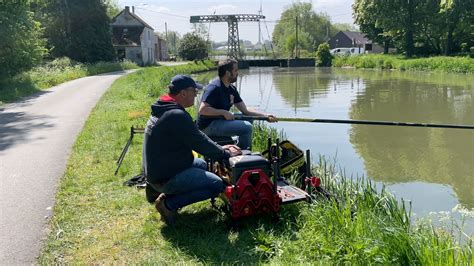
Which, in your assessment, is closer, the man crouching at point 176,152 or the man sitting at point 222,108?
the man crouching at point 176,152

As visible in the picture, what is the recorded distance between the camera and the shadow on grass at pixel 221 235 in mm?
4047

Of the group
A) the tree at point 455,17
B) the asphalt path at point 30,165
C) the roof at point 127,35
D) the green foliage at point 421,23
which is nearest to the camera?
the asphalt path at point 30,165

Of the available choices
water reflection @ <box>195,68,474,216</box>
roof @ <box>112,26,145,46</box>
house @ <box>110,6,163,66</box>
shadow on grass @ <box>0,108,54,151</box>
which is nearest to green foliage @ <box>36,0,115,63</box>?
house @ <box>110,6,163,66</box>

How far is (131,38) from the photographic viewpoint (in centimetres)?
5906

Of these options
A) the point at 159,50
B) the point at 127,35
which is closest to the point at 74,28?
→ the point at 127,35

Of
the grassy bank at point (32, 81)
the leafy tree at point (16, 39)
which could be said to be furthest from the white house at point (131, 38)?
the leafy tree at point (16, 39)

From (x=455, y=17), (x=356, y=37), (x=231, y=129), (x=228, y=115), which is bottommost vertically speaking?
(x=231, y=129)

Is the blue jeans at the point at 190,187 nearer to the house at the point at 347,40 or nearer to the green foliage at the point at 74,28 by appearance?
the green foliage at the point at 74,28

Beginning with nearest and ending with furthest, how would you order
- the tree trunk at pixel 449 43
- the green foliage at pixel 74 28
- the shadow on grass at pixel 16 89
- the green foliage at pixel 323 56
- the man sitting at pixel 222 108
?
the man sitting at pixel 222 108 < the shadow on grass at pixel 16 89 < the green foliage at pixel 74 28 < the tree trunk at pixel 449 43 < the green foliage at pixel 323 56

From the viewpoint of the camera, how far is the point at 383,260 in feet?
11.5

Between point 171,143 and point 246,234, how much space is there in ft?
3.91

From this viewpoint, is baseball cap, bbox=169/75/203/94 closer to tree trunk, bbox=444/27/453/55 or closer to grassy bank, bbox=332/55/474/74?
grassy bank, bbox=332/55/474/74

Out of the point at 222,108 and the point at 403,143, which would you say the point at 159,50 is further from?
the point at 222,108

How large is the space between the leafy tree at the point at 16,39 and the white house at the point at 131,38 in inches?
1290
